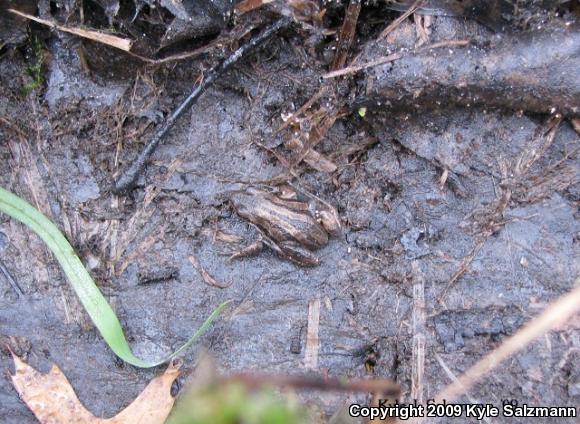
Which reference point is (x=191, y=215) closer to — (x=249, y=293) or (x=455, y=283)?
(x=249, y=293)

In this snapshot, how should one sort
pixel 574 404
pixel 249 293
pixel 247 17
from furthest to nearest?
pixel 249 293 < pixel 247 17 < pixel 574 404

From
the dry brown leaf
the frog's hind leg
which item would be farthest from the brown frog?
the dry brown leaf

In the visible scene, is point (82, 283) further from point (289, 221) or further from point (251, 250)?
point (289, 221)

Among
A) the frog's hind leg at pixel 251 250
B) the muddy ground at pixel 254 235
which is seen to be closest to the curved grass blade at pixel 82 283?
the muddy ground at pixel 254 235

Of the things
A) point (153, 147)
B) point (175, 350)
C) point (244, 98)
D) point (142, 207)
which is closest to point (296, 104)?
point (244, 98)

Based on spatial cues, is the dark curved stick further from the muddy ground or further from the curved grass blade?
the curved grass blade

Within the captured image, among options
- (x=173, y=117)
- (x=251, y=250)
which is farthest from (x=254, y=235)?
(x=173, y=117)
